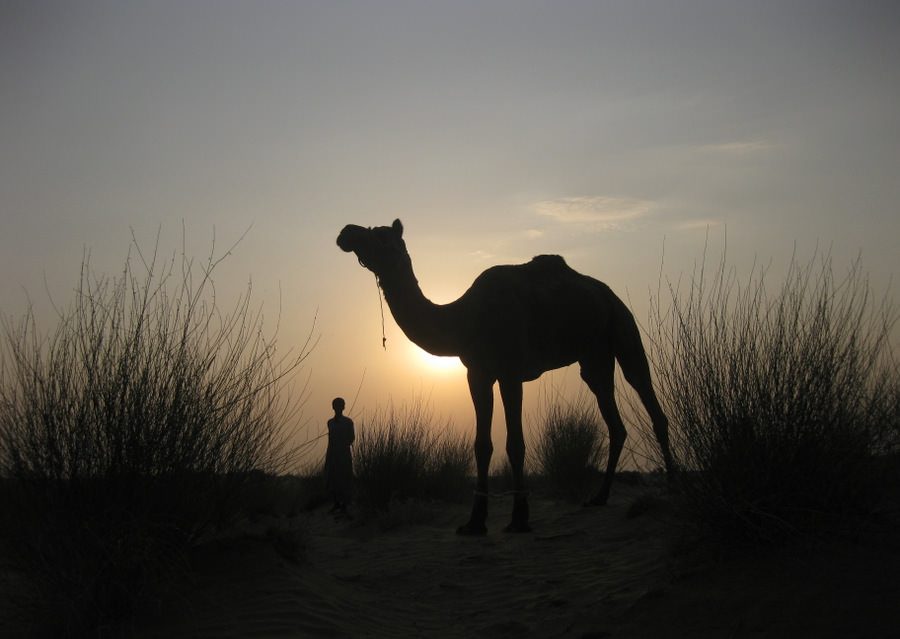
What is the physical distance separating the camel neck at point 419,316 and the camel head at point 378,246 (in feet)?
0.48

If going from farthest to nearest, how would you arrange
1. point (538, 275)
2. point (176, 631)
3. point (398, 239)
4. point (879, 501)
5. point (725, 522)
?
point (538, 275)
point (398, 239)
point (879, 501)
point (725, 522)
point (176, 631)

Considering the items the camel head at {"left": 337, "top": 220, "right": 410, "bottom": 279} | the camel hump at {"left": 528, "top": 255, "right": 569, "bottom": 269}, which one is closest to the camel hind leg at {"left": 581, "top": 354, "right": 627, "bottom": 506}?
the camel hump at {"left": 528, "top": 255, "right": 569, "bottom": 269}

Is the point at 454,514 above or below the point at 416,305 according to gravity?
below

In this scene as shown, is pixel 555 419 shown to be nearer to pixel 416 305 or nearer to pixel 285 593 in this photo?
pixel 416 305

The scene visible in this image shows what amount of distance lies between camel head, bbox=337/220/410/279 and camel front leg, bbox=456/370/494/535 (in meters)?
1.58

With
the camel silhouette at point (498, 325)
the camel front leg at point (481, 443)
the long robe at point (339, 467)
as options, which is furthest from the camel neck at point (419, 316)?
the long robe at point (339, 467)

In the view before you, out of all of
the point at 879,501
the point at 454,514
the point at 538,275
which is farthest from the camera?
the point at 454,514

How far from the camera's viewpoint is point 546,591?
677 centimetres

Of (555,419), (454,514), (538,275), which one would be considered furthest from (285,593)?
(555,419)

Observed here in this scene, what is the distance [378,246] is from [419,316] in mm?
990

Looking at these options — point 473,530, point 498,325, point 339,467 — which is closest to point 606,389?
point 498,325

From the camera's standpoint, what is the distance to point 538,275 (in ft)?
35.1

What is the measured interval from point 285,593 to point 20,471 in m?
2.04

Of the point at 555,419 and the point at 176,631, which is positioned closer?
the point at 176,631
